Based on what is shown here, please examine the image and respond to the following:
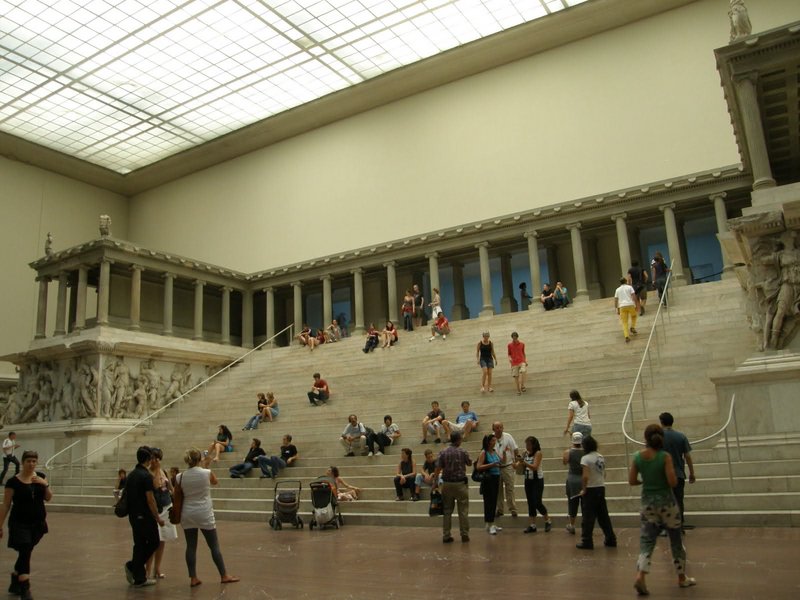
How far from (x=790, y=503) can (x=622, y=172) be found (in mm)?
21132

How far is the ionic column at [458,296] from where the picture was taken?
30.0 m

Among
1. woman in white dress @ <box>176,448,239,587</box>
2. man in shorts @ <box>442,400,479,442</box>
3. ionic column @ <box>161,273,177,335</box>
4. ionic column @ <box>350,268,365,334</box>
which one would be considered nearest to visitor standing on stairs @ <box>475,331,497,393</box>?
man in shorts @ <box>442,400,479,442</box>

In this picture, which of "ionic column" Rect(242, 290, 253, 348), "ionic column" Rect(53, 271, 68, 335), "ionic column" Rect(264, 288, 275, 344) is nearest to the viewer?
"ionic column" Rect(53, 271, 68, 335)

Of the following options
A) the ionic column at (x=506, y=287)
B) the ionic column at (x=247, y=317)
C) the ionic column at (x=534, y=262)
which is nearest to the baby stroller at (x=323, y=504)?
the ionic column at (x=534, y=262)

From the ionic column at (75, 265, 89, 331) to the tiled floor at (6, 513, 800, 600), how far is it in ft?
55.1

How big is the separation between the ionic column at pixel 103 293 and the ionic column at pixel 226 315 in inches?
255

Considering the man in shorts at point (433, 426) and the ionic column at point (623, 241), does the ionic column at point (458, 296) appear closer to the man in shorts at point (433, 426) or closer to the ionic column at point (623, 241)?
the ionic column at point (623, 241)

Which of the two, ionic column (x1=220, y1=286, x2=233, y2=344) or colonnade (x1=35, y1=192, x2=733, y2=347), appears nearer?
colonnade (x1=35, y1=192, x2=733, y2=347)

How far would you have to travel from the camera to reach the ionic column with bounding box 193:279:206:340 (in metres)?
29.8

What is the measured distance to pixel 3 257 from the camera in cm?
3581

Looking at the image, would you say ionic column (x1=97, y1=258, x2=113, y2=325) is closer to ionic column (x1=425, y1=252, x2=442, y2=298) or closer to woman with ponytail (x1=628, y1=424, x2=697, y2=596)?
ionic column (x1=425, y1=252, x2=442, y2=298)

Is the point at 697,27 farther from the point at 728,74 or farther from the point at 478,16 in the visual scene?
the point at 728,74

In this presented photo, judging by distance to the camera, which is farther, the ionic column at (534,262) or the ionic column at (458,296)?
the ionic column at (458,296)

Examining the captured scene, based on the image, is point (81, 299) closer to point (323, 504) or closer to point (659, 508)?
point (323, 504)
